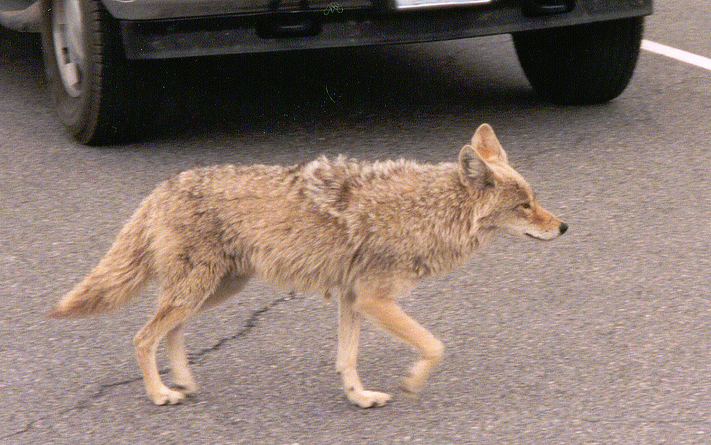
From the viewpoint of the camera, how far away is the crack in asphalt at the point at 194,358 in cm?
Answer: 363

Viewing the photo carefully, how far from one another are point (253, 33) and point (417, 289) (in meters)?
1.74

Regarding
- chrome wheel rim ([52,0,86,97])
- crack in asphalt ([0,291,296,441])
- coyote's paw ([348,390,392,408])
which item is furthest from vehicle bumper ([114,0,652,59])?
coyote's paw ([348,390,392,408])

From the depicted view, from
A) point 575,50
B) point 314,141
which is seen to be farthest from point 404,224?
point 575,50

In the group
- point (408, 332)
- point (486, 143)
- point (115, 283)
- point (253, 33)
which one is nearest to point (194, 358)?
point (115, 283)

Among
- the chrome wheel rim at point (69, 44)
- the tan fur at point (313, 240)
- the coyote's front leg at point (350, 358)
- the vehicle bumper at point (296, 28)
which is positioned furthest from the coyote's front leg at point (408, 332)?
the chrome wheel rim at point (69, 44)

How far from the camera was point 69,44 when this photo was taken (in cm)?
617

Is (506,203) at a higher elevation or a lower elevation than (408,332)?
higher

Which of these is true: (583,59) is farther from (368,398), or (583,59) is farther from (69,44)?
(368,398)

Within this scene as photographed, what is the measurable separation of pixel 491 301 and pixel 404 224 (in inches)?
32.3

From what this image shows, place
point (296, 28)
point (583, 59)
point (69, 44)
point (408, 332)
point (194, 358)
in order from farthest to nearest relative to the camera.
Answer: point (583, 59) < point (69, 44) < point (296, 28) < point (194, 358) < point (408, 332)

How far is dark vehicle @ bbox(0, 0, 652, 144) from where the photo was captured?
5.45m

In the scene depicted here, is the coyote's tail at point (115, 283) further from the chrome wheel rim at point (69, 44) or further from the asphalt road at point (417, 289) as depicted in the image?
the chrome wheel rim at point (69, 44)

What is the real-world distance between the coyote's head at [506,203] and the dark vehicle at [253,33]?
73.3 inches

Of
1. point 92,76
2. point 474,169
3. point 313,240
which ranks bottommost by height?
point 92,76
